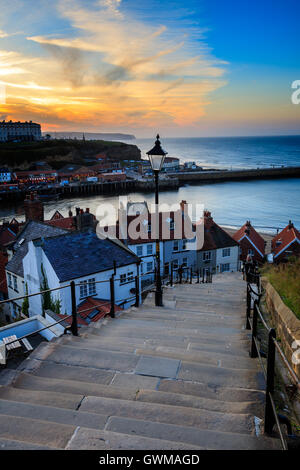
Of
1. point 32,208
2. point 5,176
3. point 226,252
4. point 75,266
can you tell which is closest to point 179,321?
point 75,266

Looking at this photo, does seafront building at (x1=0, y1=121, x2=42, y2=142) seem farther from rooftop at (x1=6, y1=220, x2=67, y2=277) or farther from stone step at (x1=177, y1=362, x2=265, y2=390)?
stone step at (x1=177, y1=362, x2=265, y2=390)

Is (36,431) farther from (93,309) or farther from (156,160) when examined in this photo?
(93,309)

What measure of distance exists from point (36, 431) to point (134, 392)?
1.16 metres

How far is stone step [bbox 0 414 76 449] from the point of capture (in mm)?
2877

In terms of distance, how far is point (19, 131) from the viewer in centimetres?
19100

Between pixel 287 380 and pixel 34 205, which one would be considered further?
pixel 34 205

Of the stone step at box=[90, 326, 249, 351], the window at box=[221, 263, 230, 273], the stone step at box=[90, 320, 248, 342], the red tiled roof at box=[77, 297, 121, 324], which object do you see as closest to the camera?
the stone step at box=[90, 326, 249, 351]

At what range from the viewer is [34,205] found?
2997cm

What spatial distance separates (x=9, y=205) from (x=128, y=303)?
73.3 metres

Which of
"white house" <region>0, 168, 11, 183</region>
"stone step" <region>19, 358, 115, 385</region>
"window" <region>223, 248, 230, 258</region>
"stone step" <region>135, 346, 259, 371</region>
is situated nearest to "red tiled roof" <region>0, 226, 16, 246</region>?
"window" <region>223, 248, 230, 258</region>

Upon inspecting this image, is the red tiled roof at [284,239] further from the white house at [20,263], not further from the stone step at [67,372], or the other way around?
the stone step at [67,372]

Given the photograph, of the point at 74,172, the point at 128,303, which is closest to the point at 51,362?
the point at 128,303

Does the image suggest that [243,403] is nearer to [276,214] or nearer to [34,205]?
[34,205]

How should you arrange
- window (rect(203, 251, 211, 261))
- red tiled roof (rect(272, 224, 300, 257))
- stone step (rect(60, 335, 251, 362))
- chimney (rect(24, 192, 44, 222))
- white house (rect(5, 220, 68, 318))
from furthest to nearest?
red tiled roof (rect(272, 224, 300, 257)), window (rect(203, 251, 211, 261)), chimney (rect(24, 192, 44, 222)), white house (rect(5, 220, 68, 318)), stone step (rect(60, 335, 251, 362))
